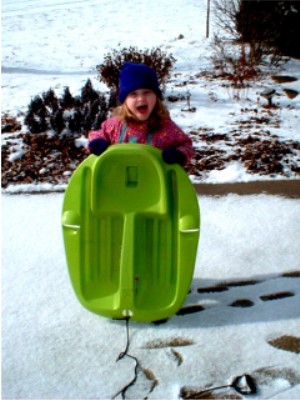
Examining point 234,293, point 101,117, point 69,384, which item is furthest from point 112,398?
point 101,117

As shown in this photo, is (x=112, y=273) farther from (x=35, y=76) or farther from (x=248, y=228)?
(x=35, y=76)

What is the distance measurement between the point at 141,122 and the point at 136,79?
21 cm

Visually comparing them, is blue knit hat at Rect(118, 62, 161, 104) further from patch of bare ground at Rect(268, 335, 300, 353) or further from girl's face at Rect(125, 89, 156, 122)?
patch of bare ground at Rect(268, 335, 300, 353)

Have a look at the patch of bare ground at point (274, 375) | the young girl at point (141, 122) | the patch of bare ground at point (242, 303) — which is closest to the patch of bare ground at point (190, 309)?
the patch of bare ground at point (242, 303)

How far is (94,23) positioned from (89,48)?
1903 mm

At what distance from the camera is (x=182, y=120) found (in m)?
4.81

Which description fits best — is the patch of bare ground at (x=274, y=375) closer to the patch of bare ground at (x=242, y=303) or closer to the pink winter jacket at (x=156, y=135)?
the patch of bare ground at (x=242, y=303)

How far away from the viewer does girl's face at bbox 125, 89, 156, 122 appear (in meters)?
2.11

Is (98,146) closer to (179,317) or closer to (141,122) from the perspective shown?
(141,122)

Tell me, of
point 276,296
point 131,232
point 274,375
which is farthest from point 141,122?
point 274,375

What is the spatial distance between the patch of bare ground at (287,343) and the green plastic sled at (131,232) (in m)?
0.44

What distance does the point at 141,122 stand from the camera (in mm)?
2197

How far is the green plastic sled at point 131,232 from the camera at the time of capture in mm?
2053

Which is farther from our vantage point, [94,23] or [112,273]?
[94,23]
